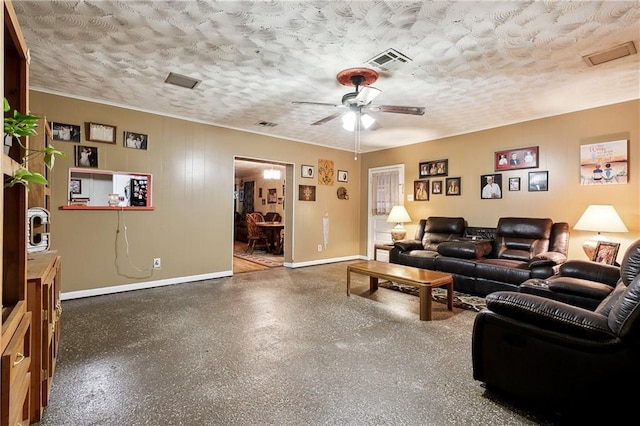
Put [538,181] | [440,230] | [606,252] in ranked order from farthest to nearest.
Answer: [440,230], [538,181], [606,252]

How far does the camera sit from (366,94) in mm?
3104

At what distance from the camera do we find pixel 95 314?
325cm

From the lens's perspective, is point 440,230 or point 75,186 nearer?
point 75,186

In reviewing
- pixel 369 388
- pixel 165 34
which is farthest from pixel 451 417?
pixel 165 34

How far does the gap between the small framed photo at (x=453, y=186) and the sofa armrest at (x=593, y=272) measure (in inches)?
102

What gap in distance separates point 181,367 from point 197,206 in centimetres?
296

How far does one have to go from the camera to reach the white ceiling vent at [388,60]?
268cm

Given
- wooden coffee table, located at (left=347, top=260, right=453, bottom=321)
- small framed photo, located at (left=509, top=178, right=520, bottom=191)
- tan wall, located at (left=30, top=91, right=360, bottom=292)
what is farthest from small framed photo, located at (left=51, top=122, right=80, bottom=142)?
small framed photo, located at (left=509, top=178, right=520, bottom=191)

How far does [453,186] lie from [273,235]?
14.1ft

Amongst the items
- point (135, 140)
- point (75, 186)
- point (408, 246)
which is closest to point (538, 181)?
point (408, 246)

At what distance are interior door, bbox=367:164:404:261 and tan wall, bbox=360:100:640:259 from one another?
1.42 feet

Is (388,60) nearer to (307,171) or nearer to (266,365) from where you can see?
(266,365)

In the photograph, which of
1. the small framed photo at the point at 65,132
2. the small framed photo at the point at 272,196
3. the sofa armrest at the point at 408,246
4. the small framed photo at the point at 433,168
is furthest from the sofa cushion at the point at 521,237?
the small framed photo at the point at 272,196

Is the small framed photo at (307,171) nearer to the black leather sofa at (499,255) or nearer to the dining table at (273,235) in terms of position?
the dining table at (273,235)
